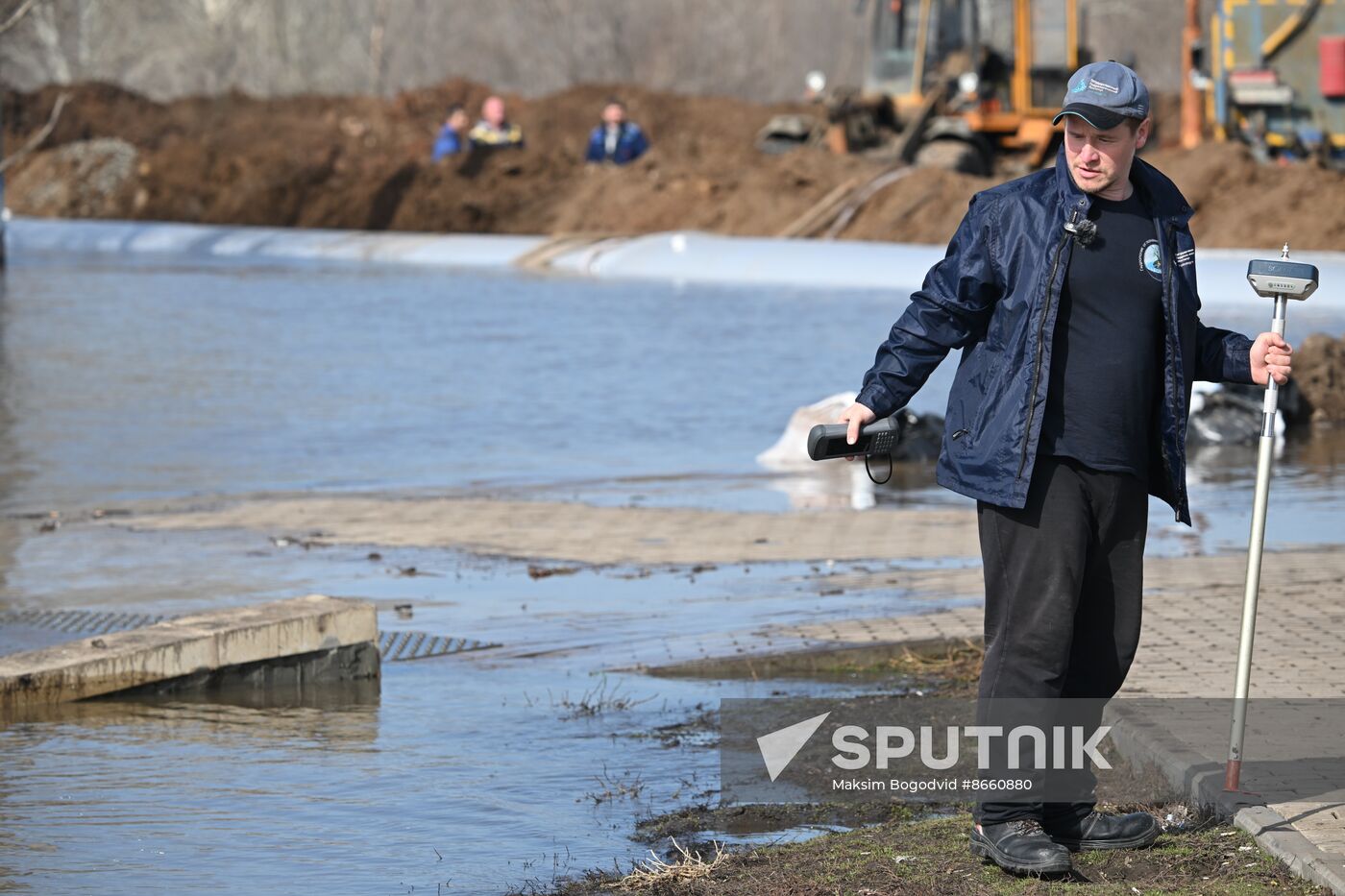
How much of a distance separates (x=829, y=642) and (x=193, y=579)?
3.24 metres

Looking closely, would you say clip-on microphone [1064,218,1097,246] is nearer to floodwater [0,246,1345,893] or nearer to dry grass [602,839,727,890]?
dry grass [602,839,727,890]

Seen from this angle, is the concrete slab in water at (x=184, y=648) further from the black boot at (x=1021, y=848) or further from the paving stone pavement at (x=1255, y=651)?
the black boot at (x=1021, y=848)

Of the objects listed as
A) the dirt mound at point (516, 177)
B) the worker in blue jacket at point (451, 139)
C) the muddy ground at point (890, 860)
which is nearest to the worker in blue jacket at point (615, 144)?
the dirt mound at point (516, 177)

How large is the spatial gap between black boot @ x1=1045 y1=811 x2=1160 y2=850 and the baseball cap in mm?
1597

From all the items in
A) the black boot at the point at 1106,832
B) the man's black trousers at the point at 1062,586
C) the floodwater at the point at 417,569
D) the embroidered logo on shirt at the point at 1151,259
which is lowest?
the floodwater at the point at 417,569

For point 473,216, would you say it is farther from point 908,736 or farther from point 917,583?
point 908,736

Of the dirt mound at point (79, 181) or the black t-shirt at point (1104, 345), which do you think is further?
the dirt mound at point (79, 181)

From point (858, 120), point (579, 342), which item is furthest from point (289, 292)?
point (858, 120)

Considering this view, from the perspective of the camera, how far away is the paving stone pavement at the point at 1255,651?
5.04 meters

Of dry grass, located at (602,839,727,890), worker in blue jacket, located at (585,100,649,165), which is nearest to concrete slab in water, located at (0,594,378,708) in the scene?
dry grass, located at (602,839,727,890)

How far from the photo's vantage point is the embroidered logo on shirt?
14.6ft

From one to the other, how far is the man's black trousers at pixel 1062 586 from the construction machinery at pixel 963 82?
28.2 m

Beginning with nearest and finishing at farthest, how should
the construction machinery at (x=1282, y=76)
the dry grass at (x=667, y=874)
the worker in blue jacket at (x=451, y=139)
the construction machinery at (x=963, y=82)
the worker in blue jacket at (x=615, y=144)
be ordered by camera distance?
the dry grass at (x=667, y=874) < the construction machinery at (x=1282, y=76) < the construction machinery at (x=963, y=82) < the worker in blue jacket at (x=615, y=144) < the worker in blue jacket at (x=451, y=139)

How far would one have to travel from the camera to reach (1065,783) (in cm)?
470
